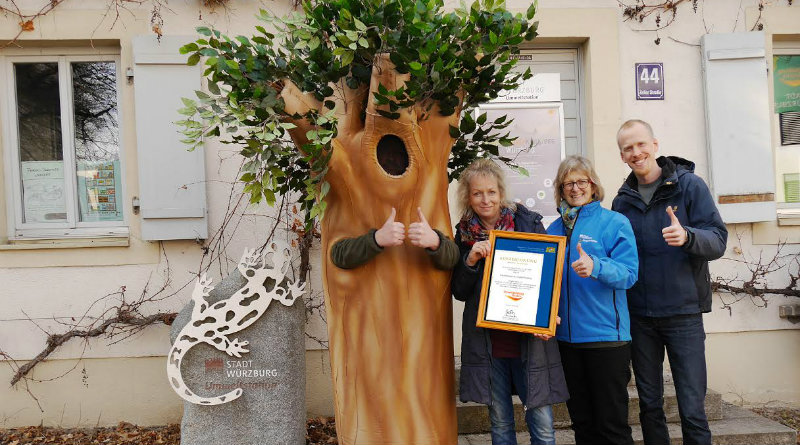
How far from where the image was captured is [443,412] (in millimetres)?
2697

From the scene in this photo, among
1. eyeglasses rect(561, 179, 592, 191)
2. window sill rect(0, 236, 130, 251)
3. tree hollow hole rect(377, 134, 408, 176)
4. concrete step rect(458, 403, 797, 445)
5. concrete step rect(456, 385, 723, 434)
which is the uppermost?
tree hollow hole rect(377, 134, 408, 176)

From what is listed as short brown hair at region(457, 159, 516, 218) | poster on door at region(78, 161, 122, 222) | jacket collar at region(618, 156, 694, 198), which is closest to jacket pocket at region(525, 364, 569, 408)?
short brown hair at region(457, 159, 516, 218)

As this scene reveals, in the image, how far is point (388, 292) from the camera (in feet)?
8.52

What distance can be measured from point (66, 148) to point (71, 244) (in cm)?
78

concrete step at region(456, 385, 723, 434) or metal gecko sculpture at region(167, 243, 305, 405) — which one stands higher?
metal gecko sculpture at region(167, 243, 305, 405)

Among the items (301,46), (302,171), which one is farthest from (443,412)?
(301,46)

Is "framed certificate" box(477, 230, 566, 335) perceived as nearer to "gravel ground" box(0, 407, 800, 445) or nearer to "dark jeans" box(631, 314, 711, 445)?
"dark jeans" box(631, 314, 711, 445)

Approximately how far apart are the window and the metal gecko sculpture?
4.77 ft

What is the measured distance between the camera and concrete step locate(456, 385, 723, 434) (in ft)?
12.1

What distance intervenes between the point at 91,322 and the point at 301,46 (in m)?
3.08

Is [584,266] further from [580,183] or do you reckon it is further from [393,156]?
[393,156]

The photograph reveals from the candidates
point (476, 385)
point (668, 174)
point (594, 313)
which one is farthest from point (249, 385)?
point (668, 174)

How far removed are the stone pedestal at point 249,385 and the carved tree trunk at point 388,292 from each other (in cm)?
92

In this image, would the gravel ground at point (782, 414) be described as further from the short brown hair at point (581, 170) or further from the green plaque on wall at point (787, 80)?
the short brown hair at point (581, 170)
